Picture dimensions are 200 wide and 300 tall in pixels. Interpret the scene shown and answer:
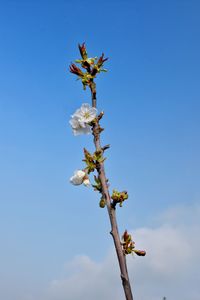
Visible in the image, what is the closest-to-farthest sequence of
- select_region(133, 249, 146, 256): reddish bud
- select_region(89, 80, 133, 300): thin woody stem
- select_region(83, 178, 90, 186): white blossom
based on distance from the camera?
select_region(89, 80, 133, 300): thin woody stem, select_region(133, 249, 146, 256): reddish bud, select_region(83, 178, 90, 186): white blossom

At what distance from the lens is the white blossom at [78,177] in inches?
202

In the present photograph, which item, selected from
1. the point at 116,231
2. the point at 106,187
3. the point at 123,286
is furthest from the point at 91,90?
the point at 123,286

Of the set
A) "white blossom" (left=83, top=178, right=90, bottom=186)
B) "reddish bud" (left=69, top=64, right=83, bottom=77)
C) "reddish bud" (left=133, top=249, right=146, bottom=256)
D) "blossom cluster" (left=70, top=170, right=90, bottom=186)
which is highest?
"reddish bud" (left=69, top=64, right=83, bottom=77)

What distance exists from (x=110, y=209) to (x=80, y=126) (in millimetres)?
1238

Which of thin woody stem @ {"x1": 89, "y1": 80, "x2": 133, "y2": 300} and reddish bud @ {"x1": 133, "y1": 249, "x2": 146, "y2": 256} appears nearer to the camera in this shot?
thin woody stem @ {"x1": 89, "y1": 80, "x2": 133, "y2": 300}

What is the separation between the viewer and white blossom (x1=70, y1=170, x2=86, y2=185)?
16.8 ft

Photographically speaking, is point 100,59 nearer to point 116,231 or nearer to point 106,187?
point 106,187

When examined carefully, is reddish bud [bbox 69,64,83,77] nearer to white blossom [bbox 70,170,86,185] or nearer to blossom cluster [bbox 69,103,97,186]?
blossom cluster [bbox 69,103,97,186]

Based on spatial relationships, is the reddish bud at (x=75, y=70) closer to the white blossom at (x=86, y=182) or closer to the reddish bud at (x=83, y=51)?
the reddish bud at (x=83, y=51)

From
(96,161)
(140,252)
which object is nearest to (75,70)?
(96,161)

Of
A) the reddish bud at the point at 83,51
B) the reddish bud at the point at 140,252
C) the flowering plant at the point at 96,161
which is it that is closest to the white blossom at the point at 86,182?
the flowering plant at the point at 96,161

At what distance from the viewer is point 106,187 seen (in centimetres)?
474

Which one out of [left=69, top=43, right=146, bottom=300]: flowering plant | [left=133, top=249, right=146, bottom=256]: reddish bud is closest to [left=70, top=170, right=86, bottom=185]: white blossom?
[left=69, top=43, right=146, bottom=300]: flowering plant

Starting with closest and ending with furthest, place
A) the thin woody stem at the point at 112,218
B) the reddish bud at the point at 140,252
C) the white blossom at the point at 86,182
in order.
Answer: the thin woody stem at the point at 112,218, the reddish bud at the point at 140,252, the white blossom at the point at 86,182
